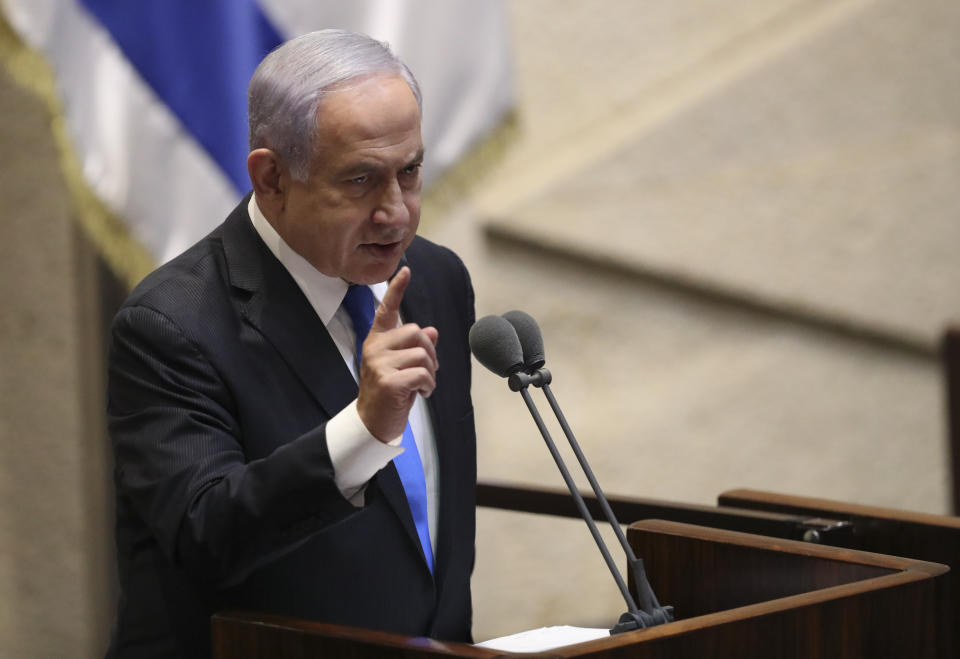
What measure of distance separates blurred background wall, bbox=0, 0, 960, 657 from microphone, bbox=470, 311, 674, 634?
1.85m

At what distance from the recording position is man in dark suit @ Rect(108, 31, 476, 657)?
1.50m

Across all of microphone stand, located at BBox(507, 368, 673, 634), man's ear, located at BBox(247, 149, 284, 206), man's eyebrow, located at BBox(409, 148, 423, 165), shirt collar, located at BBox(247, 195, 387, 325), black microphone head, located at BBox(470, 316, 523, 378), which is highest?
man's eyebrow, located at BBox(409, 148, 423, 165)

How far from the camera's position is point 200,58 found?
8.91ft

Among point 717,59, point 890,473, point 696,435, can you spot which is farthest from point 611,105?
point 890,473

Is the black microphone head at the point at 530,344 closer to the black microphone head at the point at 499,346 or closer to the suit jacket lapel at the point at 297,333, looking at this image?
the black microphone head at the point at 499,346

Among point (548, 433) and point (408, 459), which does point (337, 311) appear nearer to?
point (408, 459)

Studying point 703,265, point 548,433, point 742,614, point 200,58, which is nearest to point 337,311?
point 548,433

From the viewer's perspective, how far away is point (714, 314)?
3850 millimetres

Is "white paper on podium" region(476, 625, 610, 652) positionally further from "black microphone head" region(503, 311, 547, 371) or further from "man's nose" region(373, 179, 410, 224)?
"man's nose" region(373, 179, 410, 224)

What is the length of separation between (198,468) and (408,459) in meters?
0.32

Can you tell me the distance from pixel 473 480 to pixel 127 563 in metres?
0.46

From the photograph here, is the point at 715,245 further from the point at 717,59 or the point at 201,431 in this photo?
the point at 201,431

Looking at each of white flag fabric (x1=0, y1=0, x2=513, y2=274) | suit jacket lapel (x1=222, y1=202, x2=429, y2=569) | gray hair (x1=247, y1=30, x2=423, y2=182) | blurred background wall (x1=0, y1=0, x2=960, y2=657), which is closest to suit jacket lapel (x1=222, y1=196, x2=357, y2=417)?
suit jacket lapel (x1=222, y1=202, x2=429, y2=569)

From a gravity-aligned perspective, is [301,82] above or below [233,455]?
above
